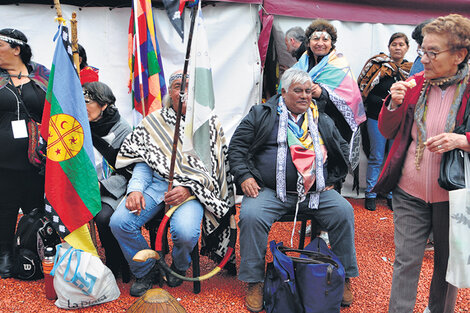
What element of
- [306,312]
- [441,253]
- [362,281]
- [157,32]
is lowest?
[362,281]

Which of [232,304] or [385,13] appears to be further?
[385,13]

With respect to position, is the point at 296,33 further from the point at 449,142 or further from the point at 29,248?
the point at 29,248

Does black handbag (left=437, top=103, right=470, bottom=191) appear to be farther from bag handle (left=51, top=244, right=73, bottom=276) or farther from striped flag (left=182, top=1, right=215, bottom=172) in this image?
bag handle (left=51, top=244, right=73, bottom=276)

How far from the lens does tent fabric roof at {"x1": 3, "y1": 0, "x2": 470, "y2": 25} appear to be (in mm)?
4980

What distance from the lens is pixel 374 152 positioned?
5.32 metres

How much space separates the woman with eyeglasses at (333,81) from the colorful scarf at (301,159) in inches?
25.8

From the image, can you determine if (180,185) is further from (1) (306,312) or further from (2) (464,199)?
(2) (464,199)

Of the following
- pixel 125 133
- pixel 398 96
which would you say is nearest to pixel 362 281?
pixel 398 96

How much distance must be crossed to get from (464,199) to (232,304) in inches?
69.2

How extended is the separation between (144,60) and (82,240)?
93.0 inches

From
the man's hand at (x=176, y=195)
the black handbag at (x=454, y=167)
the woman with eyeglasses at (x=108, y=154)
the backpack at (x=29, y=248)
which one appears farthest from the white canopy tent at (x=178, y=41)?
the black handbag at (x=454, y=167)

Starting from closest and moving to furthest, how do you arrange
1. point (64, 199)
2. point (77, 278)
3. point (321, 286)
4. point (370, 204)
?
point (321, 286), point (77, 278), point (64, 199), point (370, 204)

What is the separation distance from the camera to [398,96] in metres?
2.25

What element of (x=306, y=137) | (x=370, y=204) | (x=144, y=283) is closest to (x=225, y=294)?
(x=144, y=283)
